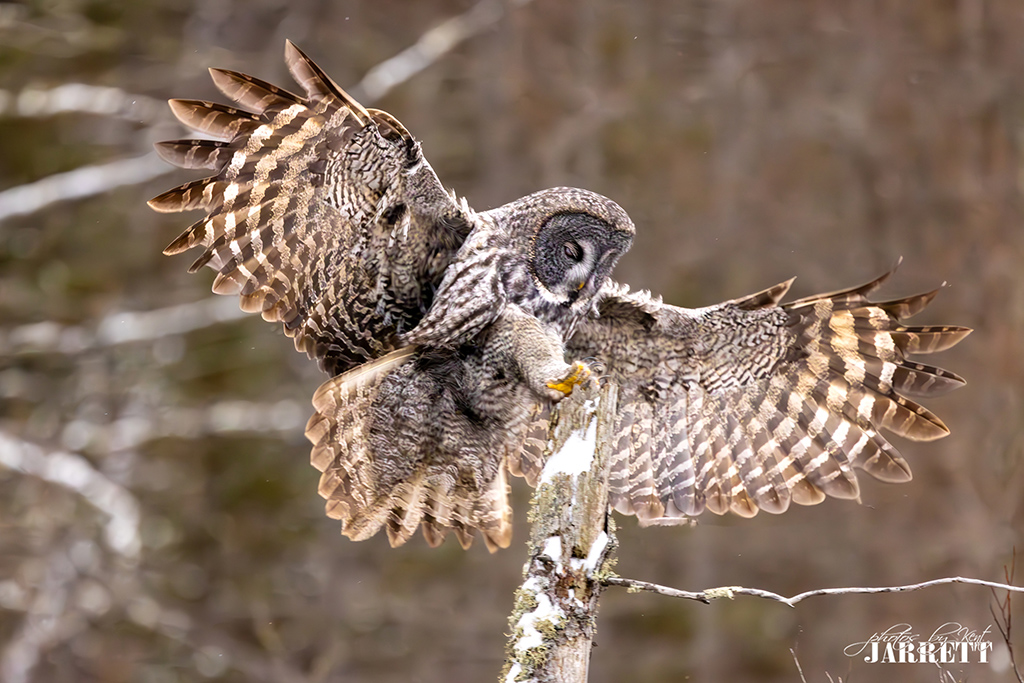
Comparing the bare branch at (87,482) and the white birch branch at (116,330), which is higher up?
the white birch branch at (116,330)

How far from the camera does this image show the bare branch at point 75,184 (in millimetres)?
4848

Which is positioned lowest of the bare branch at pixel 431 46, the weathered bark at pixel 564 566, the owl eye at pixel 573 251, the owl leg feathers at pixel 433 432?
the weathered bark at pixel 564 566

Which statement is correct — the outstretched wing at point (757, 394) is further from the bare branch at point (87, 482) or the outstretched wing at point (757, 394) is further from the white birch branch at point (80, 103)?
the white birch branch at point (80, 103)

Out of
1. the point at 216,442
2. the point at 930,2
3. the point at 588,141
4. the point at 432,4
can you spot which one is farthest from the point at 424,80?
the point at 930,2

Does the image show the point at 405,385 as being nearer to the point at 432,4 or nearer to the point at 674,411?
the point at 674,411

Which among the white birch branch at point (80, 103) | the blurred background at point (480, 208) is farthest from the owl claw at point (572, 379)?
the white birch branch at point (80, 103)

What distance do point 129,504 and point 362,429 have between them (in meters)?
3.05

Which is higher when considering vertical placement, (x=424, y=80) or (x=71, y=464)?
(x=424, y=80)

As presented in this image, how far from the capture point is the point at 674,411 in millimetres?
2666

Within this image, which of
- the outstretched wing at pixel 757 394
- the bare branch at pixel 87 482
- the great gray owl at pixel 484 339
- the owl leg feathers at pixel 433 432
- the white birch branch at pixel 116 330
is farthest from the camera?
the white birch branch at pixel 116 330

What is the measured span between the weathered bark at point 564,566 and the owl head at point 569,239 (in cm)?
69

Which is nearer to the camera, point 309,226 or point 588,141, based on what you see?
point 309,226

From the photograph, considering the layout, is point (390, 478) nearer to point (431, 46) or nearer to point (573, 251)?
point (573, 251)

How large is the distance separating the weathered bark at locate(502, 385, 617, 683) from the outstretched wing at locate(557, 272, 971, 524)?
0.92 m
